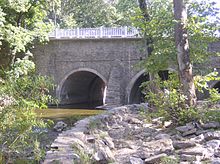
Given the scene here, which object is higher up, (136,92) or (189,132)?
(136,92)

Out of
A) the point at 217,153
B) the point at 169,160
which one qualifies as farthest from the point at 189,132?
the point at 169,160

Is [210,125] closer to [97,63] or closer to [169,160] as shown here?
[169,160]

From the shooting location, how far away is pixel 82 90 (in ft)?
76.0

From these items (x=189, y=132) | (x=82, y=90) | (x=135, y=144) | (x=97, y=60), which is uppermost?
(x=97, y=60)

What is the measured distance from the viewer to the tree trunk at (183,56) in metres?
5.85

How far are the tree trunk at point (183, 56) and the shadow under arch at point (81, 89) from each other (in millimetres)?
12764

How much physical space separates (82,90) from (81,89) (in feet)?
0.59

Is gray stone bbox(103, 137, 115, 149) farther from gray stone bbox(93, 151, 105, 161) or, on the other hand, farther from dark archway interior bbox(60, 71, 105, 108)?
dark archway interior bbox(60, 71, 105, 108)

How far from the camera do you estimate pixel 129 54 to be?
17.9 m

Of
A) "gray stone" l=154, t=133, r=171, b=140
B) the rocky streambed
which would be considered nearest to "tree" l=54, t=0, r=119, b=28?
the rocky streambed

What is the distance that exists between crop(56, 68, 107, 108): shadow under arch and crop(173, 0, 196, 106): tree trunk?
12.8m

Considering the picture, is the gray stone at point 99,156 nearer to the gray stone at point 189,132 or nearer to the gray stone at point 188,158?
the gray stone at point 188,158

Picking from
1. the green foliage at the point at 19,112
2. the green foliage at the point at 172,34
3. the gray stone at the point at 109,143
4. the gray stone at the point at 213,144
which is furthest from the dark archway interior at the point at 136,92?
the green foliage at the point at 19,112

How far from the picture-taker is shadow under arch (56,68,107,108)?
64.6ft
